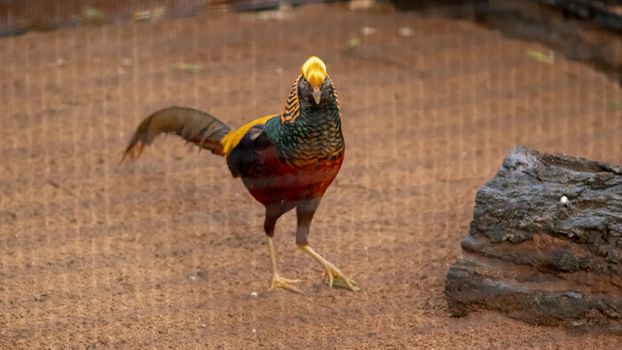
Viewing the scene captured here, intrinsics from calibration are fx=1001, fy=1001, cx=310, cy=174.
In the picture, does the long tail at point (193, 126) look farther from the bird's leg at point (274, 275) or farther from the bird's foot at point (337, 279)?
the bird's foot at point (337, 279)

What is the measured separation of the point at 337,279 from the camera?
11.7 ft

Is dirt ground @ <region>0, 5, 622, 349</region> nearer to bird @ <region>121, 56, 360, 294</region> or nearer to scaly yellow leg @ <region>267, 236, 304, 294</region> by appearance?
scaly yellow leg @ <region>267, 236, 304, 294</region>

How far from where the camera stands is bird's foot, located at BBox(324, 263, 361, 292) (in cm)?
355

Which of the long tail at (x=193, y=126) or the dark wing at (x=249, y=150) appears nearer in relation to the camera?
the dark wing at (x=249, y=150)

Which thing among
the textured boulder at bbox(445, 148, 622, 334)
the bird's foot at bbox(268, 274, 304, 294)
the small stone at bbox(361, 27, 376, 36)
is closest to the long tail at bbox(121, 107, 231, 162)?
the bird's foot at bbox(268, 274, 304, 294)

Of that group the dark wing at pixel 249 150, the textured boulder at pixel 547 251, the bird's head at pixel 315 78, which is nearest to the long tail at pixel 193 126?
the dark wing at pixel 249 150

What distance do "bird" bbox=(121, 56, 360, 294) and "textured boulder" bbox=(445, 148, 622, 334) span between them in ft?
1.66

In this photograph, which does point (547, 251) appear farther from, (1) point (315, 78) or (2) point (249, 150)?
(2) point (249, 150)

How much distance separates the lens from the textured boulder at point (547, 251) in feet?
10.2

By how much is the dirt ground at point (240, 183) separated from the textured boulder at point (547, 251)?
0.08 m

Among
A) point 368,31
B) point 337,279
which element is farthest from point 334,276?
point 368,31

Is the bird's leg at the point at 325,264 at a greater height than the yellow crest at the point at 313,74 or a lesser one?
lesser

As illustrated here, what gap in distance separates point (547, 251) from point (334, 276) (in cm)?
79

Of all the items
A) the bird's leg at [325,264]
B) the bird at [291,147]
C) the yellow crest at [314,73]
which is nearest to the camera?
the yellow crest at [314,73]
